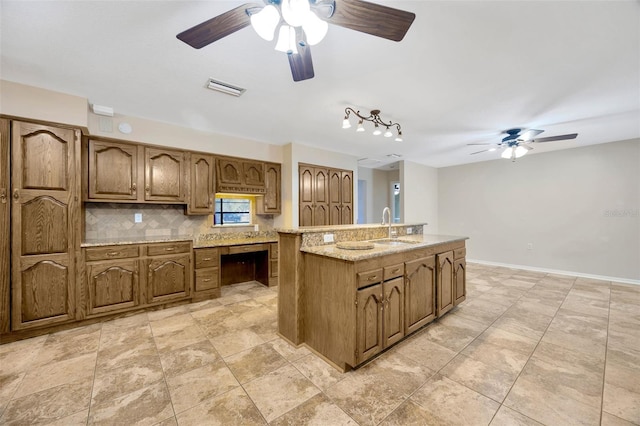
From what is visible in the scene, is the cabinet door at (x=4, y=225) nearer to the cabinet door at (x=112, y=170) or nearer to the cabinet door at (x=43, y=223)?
the cabinet door at (x=43, y=223)

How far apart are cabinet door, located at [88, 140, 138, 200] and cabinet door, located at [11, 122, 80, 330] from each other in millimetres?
372

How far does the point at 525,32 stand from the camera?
176 centimetres

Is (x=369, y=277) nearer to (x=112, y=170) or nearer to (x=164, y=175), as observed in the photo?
(x=164, y=175)

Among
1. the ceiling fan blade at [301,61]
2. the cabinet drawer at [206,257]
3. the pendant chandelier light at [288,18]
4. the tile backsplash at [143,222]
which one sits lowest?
the cabinet drawer at [206,257]

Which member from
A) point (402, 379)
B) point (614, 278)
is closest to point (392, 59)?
point (402, 379)

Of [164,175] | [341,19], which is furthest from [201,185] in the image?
[341,19]

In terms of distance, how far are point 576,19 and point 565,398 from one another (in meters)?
2.55

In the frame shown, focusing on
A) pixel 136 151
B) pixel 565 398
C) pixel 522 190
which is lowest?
pixel 565 398

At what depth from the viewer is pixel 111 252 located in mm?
2934

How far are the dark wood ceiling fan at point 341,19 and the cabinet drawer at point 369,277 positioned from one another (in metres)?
1.55

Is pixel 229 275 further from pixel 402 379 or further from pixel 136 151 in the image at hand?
pixel 402 379

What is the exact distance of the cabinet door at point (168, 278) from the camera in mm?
3186

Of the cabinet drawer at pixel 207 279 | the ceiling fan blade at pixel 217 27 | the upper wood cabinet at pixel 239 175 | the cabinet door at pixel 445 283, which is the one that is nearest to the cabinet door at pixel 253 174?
the upper wood cabinet at pixel 239 175

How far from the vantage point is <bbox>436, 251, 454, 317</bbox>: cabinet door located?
9.28 feet
